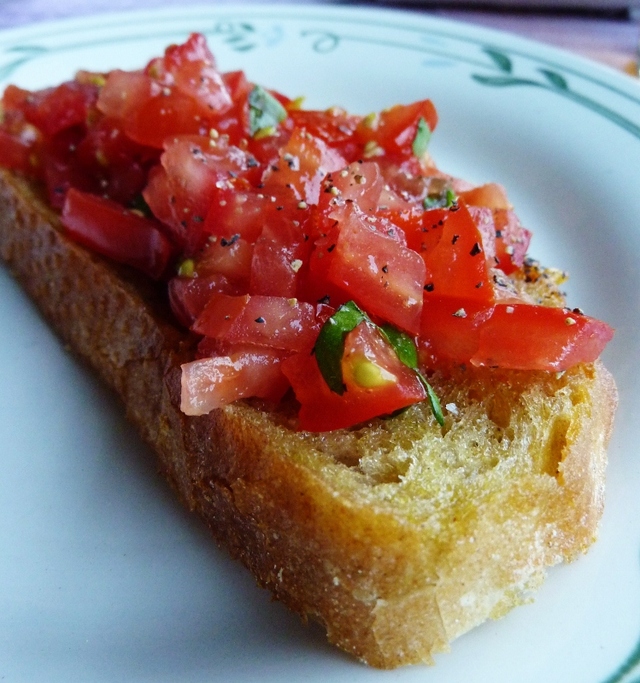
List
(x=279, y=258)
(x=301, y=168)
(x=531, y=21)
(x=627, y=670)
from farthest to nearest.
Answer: (x=531, y=21) < (x=301, y=168) < (x=279, y=258) < (x=627, y=670)

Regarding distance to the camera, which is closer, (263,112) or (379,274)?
(379,274)

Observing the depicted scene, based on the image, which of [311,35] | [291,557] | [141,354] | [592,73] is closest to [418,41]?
[311,35]

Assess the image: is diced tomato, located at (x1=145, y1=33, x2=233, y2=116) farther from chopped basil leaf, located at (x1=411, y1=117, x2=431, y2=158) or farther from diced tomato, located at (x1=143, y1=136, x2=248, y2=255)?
chopped basil leaf, located at (x1=411, y1=117, x2=431, y2=158)

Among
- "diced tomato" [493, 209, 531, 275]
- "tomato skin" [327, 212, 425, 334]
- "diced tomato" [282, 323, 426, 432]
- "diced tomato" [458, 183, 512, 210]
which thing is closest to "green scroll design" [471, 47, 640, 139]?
"diced tomato" [458, 183, 512, 210]

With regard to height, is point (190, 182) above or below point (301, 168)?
below

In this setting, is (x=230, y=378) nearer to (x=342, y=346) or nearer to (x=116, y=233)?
(x=342, y=346)

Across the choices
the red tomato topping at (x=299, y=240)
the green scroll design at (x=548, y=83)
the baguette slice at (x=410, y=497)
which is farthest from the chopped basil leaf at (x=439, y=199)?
the green scroll design at (x=548, y=83)

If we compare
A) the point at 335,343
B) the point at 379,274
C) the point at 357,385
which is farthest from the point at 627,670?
the point at 379,274
